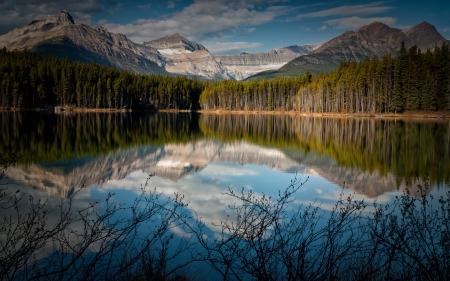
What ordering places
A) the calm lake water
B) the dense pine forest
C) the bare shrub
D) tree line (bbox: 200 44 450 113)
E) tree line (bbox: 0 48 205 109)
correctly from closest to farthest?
the bare shrub < the calm lake water < tree line (bbox: 200 44 450 113) < the dense pine forest < tree line (bbox: 0 48 205 109)

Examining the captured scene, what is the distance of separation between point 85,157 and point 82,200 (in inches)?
450

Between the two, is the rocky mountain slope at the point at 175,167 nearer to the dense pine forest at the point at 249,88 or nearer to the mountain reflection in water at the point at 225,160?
the mountain reflection in water at the point at 225,160

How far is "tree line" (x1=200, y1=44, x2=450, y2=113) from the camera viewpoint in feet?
300

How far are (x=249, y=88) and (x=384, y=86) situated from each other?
6528 cm

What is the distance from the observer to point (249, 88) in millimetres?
153250

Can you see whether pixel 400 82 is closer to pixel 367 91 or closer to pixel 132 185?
pixel 367 91

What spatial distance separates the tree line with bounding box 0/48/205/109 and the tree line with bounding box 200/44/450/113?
5891 centimetres

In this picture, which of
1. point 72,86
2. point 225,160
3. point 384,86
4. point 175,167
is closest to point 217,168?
point 175,167

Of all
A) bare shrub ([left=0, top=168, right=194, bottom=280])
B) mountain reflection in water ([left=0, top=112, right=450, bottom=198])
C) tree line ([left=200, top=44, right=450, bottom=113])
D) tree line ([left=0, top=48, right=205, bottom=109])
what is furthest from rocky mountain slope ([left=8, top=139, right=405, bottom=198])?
tree line ([left=0, top=48, right=205, bottom=109])

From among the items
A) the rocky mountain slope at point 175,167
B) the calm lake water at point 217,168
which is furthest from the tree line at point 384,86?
the rocky mountain slope at point 175,167

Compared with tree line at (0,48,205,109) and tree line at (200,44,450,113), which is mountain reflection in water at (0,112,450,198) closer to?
tree line at (200,44,450,113)

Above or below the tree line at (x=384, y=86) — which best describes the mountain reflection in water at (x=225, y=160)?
below

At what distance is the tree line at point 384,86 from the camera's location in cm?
9131

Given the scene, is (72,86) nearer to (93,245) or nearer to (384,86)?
(384,86)
